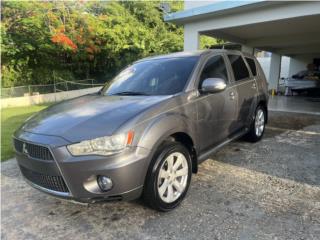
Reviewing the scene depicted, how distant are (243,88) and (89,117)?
2.93 meters

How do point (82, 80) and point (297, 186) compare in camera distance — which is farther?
A: point (82, 80)

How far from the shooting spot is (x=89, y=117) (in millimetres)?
3059

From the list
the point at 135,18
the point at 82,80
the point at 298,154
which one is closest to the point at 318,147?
the point at 298,154

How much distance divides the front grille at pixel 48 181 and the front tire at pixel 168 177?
83 centimetres

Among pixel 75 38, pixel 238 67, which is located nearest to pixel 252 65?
pixel 238 67

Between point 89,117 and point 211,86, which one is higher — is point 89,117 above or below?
below

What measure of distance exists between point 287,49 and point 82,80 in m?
13.8

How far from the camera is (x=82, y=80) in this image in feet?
67.8

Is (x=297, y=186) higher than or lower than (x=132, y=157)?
lower

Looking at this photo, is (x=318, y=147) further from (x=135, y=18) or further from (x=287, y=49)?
(x=135, y=18)

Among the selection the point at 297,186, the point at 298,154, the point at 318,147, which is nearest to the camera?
the point at 297,186

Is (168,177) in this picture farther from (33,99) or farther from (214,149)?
(33,99)

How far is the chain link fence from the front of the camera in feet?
50.4

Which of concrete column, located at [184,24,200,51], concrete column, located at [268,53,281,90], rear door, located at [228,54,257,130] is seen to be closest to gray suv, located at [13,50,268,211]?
rear door, located at [228,54,257,130]
